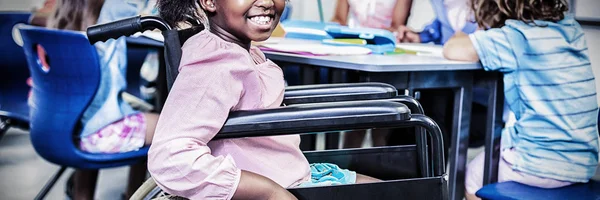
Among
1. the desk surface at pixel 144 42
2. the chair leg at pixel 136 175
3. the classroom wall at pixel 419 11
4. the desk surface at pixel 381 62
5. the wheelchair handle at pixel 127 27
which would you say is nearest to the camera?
the wheelchair handle at pixel 127 27

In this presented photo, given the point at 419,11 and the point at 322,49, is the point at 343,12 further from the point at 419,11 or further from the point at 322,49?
the point at 322,49

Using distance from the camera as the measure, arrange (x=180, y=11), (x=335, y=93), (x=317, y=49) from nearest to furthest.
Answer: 1. (x=180, y=11)
2. (x=335, y=93)
3. (x=317, y=49)

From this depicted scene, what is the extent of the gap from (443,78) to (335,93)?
2.20 ft

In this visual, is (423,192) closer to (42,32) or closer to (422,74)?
(422,74)

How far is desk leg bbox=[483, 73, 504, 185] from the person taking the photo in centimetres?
200

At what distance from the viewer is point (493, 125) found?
6.63 ft

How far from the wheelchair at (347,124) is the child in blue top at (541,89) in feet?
2.03

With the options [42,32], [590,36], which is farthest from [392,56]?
[590,36]

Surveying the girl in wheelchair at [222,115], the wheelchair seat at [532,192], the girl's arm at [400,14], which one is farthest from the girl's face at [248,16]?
the girl's arm at [400,14]

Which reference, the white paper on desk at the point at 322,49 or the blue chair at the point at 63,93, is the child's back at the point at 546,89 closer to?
the white paper on desk at the point at 322,49

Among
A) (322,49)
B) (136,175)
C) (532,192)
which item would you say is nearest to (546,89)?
(532,192)

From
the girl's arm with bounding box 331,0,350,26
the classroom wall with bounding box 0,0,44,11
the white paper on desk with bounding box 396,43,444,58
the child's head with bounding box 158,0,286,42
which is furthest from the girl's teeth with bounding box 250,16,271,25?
the classroom wall with bounding box 0,0,44,11

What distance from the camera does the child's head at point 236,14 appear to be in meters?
1.16

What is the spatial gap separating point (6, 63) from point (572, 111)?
6.26 feet
